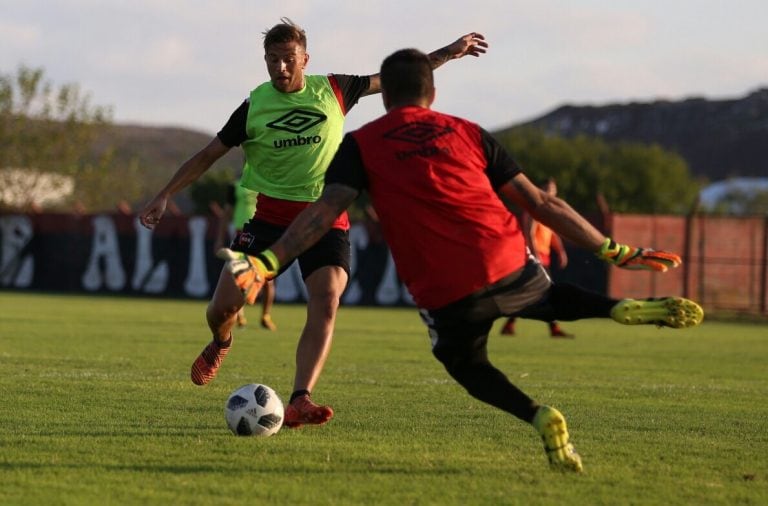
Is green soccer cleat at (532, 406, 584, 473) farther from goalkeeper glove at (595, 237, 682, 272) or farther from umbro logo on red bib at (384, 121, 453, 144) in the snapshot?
umbro logo on red bib at (384, 121, 453, 144)

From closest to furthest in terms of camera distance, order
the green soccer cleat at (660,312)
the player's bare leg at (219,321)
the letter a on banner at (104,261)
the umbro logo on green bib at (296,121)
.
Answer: the green soccer cleat at (660,312), the player's bare leg at (219,321), the umbro logo on green bib at (296,121), the letter a on banner at (104,261)

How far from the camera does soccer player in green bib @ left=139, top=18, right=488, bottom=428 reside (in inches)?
305

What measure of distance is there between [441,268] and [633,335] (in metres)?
14.7

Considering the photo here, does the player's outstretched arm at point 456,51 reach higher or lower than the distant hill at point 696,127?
higher

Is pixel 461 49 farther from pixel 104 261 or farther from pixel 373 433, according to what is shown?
pixel 104 261

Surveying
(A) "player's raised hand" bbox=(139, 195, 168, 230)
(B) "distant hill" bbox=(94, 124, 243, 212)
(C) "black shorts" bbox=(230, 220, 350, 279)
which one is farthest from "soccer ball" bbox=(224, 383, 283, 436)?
(B) "distant hill" bbox=(94, 124, 243, 212)

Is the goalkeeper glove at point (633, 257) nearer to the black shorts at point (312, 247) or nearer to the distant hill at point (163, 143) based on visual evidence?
the black shorts at point (312, 247)

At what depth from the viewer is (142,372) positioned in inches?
430

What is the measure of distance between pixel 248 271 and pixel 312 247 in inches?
87.5

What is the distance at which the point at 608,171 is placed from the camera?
73688 mm

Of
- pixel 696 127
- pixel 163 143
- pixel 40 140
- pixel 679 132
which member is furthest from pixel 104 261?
pixel 163 143

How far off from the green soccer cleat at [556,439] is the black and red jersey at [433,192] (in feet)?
2.15

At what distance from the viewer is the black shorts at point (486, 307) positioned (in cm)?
603

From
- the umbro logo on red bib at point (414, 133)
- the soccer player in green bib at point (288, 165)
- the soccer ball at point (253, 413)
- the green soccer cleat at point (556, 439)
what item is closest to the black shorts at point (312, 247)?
the soccer player in green bib at point (288, 165)
